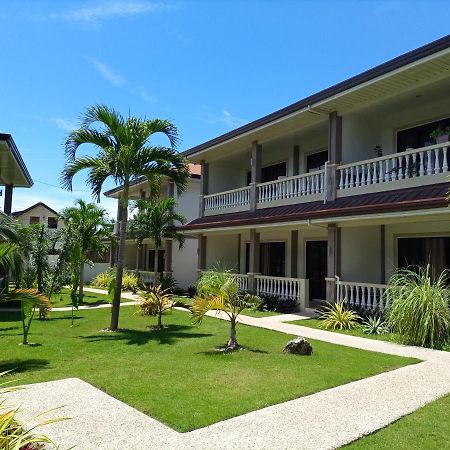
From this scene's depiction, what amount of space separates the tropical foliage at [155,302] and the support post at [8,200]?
8.27 meters

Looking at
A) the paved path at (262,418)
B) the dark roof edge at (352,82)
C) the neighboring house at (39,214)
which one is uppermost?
the neighboring house at (39,214)

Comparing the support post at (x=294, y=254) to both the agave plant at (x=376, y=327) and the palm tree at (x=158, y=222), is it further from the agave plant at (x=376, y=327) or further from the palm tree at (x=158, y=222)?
the agave plant at (x=376, y=327)

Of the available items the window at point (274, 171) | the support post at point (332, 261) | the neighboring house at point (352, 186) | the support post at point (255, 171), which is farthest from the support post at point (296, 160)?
the support post at point (332, 261)

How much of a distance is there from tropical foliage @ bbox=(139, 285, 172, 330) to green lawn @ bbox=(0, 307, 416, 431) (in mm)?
651

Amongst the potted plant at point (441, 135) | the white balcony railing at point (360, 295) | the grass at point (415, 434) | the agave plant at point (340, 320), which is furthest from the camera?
the white balcony railing at point (360, 295)

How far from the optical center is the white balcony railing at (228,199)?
1830 centimetres

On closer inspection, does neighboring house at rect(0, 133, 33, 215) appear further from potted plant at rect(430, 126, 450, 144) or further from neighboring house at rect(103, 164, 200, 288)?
potted plant at rect(430, 126, 450, 144)

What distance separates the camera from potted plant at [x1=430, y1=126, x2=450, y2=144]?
11617mm

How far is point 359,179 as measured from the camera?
44.0 feet

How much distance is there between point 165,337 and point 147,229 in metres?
10.8

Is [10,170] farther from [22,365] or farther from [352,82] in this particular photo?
[352,82]

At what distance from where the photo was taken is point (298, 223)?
1359cm

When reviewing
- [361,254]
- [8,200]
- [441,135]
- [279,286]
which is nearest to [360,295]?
[361,254]

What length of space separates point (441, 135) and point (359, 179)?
8.17 ft
